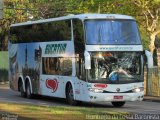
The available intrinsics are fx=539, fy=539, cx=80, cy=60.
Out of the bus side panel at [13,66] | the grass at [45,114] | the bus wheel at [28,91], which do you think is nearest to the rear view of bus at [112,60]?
the grass at [45,114]

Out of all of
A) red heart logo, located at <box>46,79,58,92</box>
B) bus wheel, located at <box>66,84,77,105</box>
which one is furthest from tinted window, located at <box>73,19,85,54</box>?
red heart logo, located at <box>46,79,58,92</box>

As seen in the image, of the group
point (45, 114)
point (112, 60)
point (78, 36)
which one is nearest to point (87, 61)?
point (112, 60)

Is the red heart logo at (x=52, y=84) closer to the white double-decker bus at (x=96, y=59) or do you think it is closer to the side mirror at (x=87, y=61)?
the white double-decker bus at (x=96, y=59)

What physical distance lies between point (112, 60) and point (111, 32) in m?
1.22

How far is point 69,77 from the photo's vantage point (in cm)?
2375

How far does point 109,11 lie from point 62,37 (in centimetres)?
1486

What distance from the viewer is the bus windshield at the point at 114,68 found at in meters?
22.0

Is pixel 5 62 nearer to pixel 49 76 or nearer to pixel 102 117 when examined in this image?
pixel 49 76

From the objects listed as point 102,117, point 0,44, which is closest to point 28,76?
point 102,117

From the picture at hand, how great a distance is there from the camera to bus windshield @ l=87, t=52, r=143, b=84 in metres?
22.0

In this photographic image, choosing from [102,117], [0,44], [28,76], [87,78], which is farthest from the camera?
[0,44]

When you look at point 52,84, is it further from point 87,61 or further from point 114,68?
point 114,68

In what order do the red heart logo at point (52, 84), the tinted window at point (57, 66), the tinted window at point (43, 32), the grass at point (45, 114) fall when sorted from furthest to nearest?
the red heart logo at point (52, 84) < the tinted window at point (43, 32) < the tinted window at point (57, 66) < the grass at point (45, 114)

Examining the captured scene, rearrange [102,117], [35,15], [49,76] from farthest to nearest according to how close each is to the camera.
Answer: [35,15] < [49,76] < [102,117]
